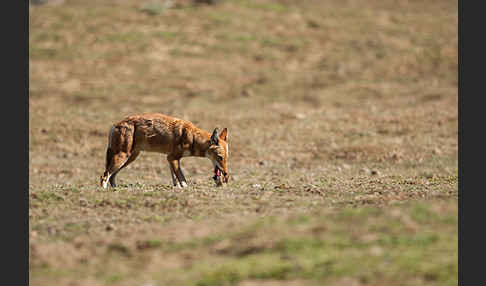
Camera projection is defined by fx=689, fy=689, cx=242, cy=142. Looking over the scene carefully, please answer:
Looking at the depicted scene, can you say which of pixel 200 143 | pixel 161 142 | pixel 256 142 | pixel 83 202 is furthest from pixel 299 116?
pixel 83 202

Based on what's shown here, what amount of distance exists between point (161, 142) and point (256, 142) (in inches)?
308

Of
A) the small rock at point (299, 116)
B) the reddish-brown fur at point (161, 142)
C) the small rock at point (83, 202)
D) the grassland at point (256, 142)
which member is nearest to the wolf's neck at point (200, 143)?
the reddish-brown fur at point (161, 142)

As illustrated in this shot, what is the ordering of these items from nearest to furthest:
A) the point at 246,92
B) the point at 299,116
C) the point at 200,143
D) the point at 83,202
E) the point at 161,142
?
the point at 83,202, the point at 161,142, the point at 200,143, the point at 299,116, the point at 246,92

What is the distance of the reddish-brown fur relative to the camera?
1326 cm

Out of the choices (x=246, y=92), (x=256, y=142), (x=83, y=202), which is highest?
(x=246, y=92)

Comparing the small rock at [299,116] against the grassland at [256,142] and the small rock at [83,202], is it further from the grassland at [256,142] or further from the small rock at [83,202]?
the small rock at [83,202]

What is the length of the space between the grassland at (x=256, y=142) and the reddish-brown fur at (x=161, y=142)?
611 millimetres

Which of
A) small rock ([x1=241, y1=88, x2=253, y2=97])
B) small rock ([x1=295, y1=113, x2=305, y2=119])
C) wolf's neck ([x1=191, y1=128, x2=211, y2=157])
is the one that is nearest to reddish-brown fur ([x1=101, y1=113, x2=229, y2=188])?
wolf's neck ([x1=191, y1=128, x2=211, y2=157])

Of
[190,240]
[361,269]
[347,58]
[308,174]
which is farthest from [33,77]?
[361,269]

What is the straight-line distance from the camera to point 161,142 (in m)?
13.5

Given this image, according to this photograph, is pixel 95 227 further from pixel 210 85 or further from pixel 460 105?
pixel 210 85

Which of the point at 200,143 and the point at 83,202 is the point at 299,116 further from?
the point at 83,202

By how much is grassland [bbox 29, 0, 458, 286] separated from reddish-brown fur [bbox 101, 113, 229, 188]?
24.1 inches

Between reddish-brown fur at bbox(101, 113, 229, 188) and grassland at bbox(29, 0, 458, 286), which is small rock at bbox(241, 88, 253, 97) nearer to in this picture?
grassland at bbox(29, 0, 458, 286)
